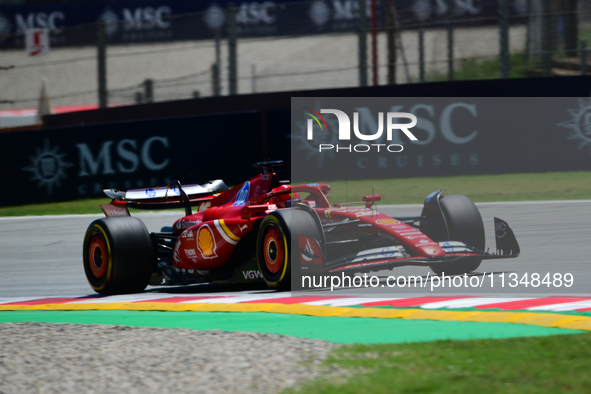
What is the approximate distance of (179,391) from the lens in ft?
12.1

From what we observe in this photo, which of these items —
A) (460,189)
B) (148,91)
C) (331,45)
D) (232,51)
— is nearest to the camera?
(460,189)

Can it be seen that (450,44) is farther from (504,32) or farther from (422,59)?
(504,32)

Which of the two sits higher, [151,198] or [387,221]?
[151,198]

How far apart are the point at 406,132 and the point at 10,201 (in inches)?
278

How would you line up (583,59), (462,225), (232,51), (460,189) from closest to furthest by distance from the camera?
1. (462,225)
2. (460,189)
3. (583,59)
4. (232,51)

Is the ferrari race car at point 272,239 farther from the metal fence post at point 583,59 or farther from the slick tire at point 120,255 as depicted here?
the metal fence post at point 583,59

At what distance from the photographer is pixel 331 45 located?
18203mm

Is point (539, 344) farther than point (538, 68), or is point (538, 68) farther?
point (538, 68)

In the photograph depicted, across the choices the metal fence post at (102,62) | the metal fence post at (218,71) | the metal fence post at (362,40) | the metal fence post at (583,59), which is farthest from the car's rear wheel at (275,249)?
the metal fence post at (102,62)

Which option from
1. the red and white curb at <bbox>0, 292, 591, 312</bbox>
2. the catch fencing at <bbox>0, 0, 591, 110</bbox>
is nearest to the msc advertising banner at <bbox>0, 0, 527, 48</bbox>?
the catch fencing at <bbox>0, 0, 591, 110</bbox>

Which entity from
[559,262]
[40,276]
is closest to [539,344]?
[559,262]

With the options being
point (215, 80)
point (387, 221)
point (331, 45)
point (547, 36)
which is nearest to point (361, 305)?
point (387, 221)

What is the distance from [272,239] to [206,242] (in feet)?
2.91

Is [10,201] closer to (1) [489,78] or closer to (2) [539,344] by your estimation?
(1) [489,78]
